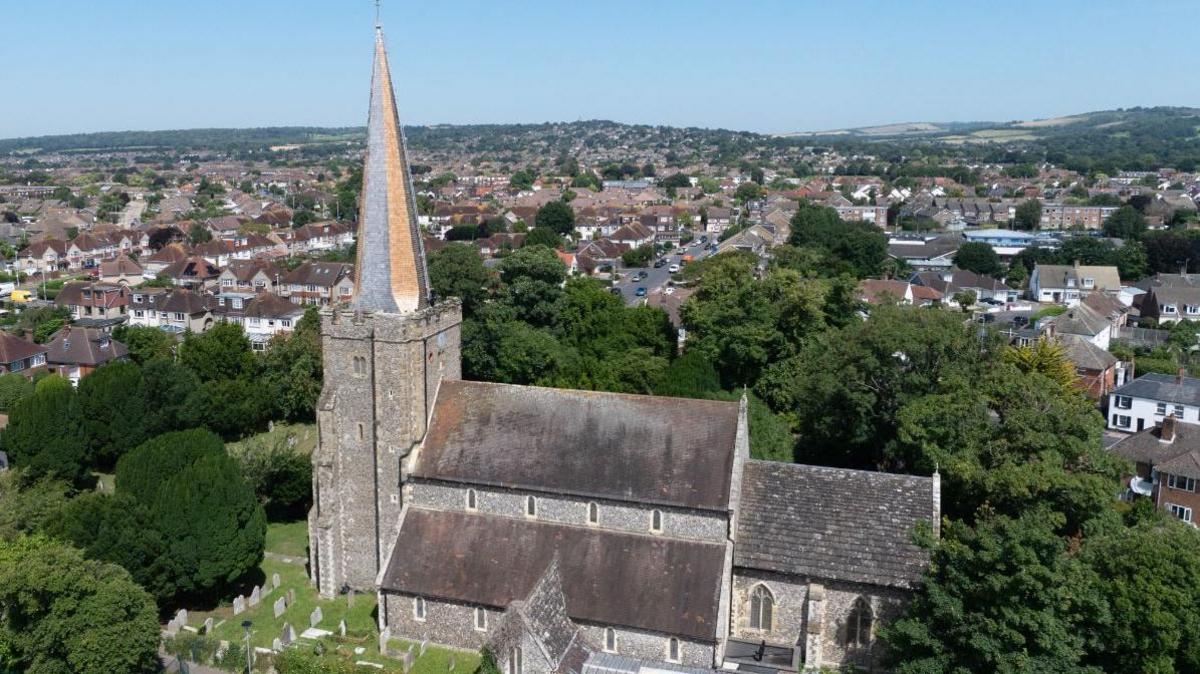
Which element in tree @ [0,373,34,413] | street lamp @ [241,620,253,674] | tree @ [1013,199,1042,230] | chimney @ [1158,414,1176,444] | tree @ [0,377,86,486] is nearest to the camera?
street lamp @ [241,620,253,674]

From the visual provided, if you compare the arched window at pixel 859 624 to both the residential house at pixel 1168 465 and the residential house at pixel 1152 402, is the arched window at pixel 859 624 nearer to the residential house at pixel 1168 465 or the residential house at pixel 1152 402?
the residential house at pixel 1168 465

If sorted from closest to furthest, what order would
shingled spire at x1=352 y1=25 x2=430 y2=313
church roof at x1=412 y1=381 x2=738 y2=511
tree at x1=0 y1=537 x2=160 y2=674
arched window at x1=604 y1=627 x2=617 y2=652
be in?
tree at x1=0 y1=537 x2=160 y2=674 < arched window at x1=604 y1=627 x2=617 y2=652 < church roof at x1=412 y1=381 x2=738 y2=511 < shingled spire at x1=352 y1=25 x2=430 y2=313

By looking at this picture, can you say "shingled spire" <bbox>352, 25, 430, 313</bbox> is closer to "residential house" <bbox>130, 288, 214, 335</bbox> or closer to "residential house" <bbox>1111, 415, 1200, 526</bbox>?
"residential house" <bbox>1111, 415, 1200, 526</bbox>

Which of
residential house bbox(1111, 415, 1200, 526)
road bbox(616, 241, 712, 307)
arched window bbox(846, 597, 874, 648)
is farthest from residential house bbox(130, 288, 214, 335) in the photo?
residential house bbox(1111, 415, 1200, 526)

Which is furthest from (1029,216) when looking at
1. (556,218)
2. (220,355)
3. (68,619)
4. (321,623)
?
(68,619)

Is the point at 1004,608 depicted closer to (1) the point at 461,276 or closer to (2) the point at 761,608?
(2) the point at 761,608

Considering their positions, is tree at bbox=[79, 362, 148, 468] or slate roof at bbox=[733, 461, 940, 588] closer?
slate roof at bbox=[733, 461, 940, 588]

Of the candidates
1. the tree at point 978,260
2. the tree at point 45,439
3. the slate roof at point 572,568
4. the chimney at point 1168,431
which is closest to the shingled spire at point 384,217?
the slate roof at point 572,568
